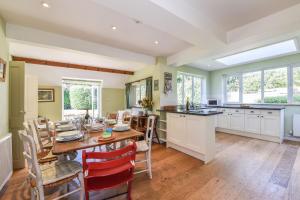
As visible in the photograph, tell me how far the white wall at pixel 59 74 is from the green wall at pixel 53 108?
0.93 feet

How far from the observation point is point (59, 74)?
4.46 m

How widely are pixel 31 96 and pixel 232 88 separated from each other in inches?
261

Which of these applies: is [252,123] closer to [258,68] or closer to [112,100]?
[258,68]

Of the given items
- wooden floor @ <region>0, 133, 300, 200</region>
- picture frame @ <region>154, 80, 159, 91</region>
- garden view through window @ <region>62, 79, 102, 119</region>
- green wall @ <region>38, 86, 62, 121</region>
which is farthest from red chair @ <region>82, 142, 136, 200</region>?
green wall @ <region>38, 86, 62, 121</region>

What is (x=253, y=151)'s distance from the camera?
10.6ft

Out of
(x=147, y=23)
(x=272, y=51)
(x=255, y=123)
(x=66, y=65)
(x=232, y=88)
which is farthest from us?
(x=232, y=88)

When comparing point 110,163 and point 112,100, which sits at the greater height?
point 112,100

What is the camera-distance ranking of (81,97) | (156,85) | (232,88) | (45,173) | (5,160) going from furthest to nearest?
1. (232,88)
2. (81,97)
3. (156,85)
4. (5,160)
5. (45,173)

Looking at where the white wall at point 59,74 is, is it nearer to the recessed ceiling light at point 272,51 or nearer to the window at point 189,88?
A: the window at point 189,88

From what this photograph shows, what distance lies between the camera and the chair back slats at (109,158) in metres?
1.10

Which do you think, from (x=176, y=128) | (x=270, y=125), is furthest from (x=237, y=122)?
(x=176, y=128)

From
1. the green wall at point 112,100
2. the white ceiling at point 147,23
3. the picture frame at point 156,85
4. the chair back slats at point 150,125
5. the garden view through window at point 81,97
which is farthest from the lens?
the green wall at point 112,100

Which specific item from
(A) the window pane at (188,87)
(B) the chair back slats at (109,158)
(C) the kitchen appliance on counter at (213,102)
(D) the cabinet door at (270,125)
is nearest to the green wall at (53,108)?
(B) the chair back slats at (109,158)

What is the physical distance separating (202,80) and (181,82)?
151cm
